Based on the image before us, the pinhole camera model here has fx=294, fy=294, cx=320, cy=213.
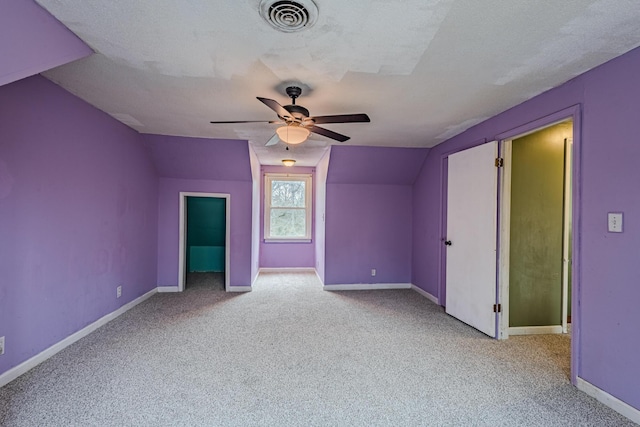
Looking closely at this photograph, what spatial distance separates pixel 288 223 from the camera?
6574mm

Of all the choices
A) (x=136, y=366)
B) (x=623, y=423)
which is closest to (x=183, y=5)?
(x=136, y=366)

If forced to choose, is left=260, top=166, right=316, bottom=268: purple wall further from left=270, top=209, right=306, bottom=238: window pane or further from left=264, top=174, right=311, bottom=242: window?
left=270, top=209, right=306, bottom=238: window pane

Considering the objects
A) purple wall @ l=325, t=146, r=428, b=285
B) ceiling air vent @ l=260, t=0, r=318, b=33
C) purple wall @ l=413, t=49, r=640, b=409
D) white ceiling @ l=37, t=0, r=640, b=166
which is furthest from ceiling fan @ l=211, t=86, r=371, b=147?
purple wall @ l=325, t=146, r=428, b=285

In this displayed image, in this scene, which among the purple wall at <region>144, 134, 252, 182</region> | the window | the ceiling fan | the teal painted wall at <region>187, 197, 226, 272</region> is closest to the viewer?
the ceiling fan

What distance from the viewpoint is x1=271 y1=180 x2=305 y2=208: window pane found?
21.4 feet

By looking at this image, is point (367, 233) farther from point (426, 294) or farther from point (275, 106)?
point (275, 106)

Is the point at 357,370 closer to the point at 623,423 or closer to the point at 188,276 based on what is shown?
the point at 623,423

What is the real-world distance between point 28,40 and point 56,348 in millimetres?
2494

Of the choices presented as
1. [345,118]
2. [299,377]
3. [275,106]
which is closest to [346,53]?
[345,118]

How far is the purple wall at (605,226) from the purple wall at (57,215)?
420 cm

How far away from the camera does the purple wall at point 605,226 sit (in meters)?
1.88

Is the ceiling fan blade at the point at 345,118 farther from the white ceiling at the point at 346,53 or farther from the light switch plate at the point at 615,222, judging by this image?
the light switch plate at the point at 615,222

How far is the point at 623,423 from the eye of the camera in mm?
1819

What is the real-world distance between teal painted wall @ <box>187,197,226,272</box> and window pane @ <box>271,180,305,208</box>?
1186 millimetres
